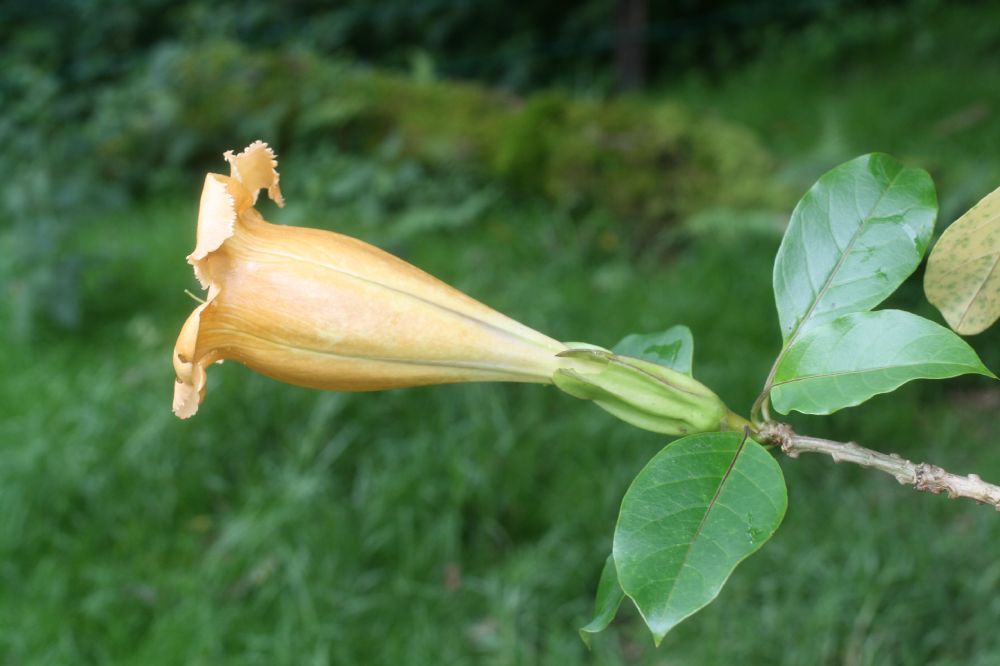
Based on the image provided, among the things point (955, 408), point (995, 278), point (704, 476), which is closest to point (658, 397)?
point (704, 476)

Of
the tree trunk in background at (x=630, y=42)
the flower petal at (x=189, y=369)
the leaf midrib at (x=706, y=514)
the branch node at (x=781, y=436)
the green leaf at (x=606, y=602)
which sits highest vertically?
→ the flower petal at (x=189, y=369)

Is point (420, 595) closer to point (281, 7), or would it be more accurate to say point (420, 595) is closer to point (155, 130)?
point (155, 130)

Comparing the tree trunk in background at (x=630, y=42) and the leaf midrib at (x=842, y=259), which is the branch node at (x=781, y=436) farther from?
the tree trunk in background at (x=630, y=42)

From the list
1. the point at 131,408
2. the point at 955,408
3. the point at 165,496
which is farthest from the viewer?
the point at 955,408

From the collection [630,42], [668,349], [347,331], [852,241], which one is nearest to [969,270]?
[852,241]

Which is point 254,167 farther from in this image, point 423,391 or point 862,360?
point 423,391

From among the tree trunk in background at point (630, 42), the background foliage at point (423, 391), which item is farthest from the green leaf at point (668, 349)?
the tree trunk in background at point (630, 42)
